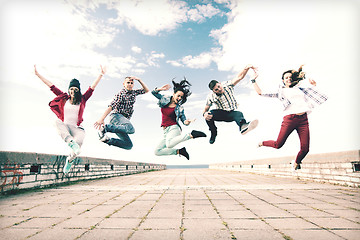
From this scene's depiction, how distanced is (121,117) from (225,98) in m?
1.08

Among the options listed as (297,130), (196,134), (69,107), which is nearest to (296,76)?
(297,130)

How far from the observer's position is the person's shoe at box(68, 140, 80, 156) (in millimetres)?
2156

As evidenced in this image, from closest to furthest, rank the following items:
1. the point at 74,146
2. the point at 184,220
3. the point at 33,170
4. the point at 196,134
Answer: the point at 196,134 → the point at 74,146 → the point at 184,220 → the point at 33,170

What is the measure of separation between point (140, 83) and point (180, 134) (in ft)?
2.09

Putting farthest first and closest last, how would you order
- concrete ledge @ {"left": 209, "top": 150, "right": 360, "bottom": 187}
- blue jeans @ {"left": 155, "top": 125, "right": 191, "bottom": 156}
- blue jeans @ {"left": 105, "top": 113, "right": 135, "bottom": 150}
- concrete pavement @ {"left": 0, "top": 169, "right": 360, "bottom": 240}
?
1. concrete ledge @ {"left": 209, "top": 150, "right": 360, "bottom": 187}
2. concrete pavement @ {"left": 0, "top": 169, "right": 360, "bottom": 240}
3. blue jeans @ {"left": 105, "top": 113, "right": 135, "bottom": 150}
4. blue jeans @ {"left": 155, "top": 125, "right": 191, "bottom": 156}

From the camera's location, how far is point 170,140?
195 cm

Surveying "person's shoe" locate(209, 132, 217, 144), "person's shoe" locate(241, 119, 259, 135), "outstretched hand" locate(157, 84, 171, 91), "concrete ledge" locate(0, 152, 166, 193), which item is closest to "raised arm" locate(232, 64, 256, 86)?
"person's shoe" locate(241, 119, 259, 135)

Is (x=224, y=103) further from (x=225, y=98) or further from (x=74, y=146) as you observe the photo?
(x=74, y=146)

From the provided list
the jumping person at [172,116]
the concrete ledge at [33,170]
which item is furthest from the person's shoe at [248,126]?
the concrete ledge at [33,170]

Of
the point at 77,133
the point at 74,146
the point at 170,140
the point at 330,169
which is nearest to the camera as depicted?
the point at 170,140

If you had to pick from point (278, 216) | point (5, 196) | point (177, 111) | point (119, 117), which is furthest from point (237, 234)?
point (5, 196)

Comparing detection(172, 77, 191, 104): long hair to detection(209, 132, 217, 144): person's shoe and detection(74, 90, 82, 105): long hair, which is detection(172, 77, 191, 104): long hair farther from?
detection(74, 90, 82, 105): long hair

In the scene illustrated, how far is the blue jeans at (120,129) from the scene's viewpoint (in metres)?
2.01

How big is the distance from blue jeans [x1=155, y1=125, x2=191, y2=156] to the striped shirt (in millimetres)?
479
